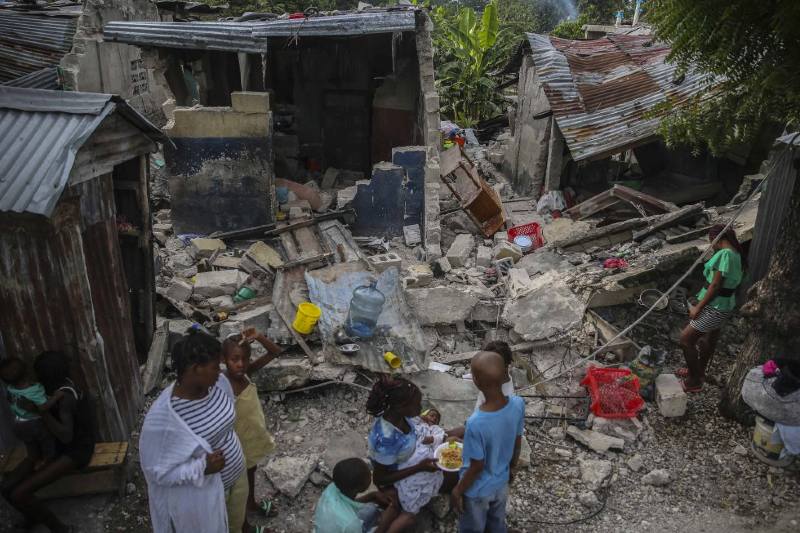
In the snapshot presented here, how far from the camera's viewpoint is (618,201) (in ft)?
32.1

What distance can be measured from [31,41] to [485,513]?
12.8 metres

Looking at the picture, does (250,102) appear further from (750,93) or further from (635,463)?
(635,463)

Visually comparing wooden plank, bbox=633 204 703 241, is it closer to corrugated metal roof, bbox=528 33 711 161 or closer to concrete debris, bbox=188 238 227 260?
corrugated metal roof, bbox=528 33 711 161

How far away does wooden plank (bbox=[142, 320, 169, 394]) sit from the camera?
18.4ft

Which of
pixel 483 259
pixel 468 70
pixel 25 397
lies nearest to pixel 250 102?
pixel 483 259

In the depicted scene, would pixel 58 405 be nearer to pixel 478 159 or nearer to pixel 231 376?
pixel 231 376

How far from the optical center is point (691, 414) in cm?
571

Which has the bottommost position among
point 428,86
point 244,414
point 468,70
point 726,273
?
point 244,414

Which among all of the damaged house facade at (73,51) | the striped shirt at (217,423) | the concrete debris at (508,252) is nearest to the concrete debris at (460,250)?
the concrete debris at (508,252)

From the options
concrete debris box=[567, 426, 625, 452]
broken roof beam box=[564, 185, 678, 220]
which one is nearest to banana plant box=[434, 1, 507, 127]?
broken roof beam box=[564, 185, 678, 220]

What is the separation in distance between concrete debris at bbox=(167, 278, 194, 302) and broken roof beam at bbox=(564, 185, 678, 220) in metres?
6.44

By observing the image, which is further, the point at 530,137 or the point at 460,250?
the point at 530,137

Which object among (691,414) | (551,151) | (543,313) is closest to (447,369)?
(543,313)

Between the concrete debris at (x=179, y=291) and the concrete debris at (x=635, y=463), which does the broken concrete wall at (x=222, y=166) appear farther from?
the concrete debris at (x=635, y=463)
